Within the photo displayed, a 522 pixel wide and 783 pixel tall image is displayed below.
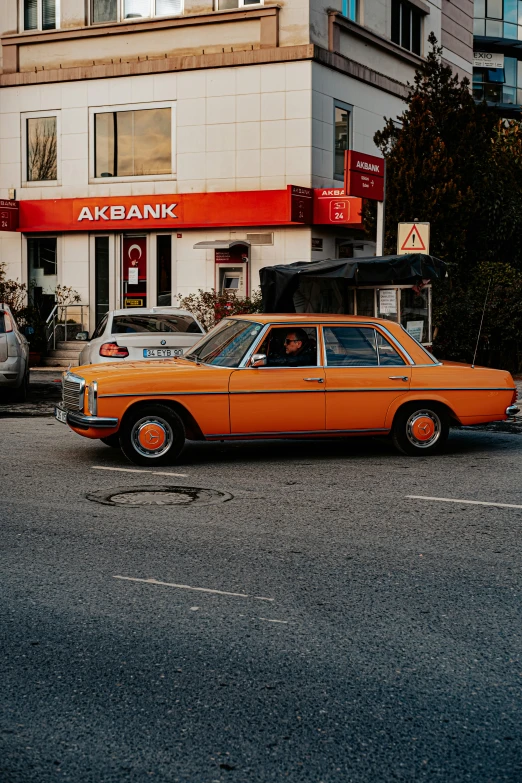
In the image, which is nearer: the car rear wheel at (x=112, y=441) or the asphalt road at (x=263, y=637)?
the asphalt road at (x=263, y=637)

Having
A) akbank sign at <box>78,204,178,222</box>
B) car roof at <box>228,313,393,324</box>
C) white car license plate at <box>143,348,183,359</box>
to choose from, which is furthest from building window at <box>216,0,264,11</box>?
car roof at <box>228,313,393,324</box>

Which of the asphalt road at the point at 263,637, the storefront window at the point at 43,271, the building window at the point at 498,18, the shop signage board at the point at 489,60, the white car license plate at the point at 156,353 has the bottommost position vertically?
the asphalt road at the point at 263,637

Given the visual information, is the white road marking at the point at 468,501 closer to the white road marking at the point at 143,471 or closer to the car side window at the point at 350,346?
the white road marking at the point at 143,471

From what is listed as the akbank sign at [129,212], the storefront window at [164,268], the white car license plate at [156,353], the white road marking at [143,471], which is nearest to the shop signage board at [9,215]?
the akbank sign at [129,212]

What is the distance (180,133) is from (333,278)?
10949 mm

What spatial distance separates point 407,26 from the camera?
30.3 metres

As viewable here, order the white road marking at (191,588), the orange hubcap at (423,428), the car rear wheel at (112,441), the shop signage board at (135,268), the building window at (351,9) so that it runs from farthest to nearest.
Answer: the shop signage board at (135,268) < the building window at (351,9) < the car rear wheel at (112,441) < the orange hubcap at (423,428) < the white road marking at (191,588)

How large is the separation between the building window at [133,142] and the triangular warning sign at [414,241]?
11.3 metres

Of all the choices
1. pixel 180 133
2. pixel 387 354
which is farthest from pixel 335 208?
pixel 387 354

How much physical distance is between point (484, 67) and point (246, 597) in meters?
58.0

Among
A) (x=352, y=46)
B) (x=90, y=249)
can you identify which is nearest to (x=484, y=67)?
(x=352, y=46)

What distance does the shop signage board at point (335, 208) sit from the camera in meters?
25.0

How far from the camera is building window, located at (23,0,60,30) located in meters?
28.0

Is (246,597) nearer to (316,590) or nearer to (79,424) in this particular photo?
(316,590)
